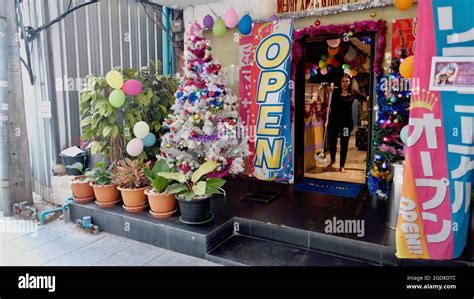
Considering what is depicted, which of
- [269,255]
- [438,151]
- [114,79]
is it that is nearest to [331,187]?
[269,255]

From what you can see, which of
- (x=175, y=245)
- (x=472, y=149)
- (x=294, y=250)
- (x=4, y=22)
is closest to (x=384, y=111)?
(x=472, y=149)

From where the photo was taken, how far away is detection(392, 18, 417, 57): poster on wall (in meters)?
4.10

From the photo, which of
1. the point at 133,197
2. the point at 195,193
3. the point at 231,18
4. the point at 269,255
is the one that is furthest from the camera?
the point at 231,18

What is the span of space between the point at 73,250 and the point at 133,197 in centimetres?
79

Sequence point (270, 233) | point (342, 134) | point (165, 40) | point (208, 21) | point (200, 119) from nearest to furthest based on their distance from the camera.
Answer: point (270, 233) → point (200, 119) → point (208, 21) → point (165, 40) → point (342, 134)

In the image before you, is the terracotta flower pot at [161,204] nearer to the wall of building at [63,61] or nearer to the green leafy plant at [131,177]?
the green leafy plant at [131,177]

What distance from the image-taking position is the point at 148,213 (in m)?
3.81

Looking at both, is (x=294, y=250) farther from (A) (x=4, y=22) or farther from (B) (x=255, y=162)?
(A) (x=4, y=22)

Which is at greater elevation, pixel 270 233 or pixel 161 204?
pixel 161 204

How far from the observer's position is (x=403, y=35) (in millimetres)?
4172

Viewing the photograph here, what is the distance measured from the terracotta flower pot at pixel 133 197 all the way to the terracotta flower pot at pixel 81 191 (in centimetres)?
55

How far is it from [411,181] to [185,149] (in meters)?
2.69

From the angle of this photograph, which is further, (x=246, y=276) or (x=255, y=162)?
(x=255, y=162)

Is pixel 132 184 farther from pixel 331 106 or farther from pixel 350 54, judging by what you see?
pixel 350 54
